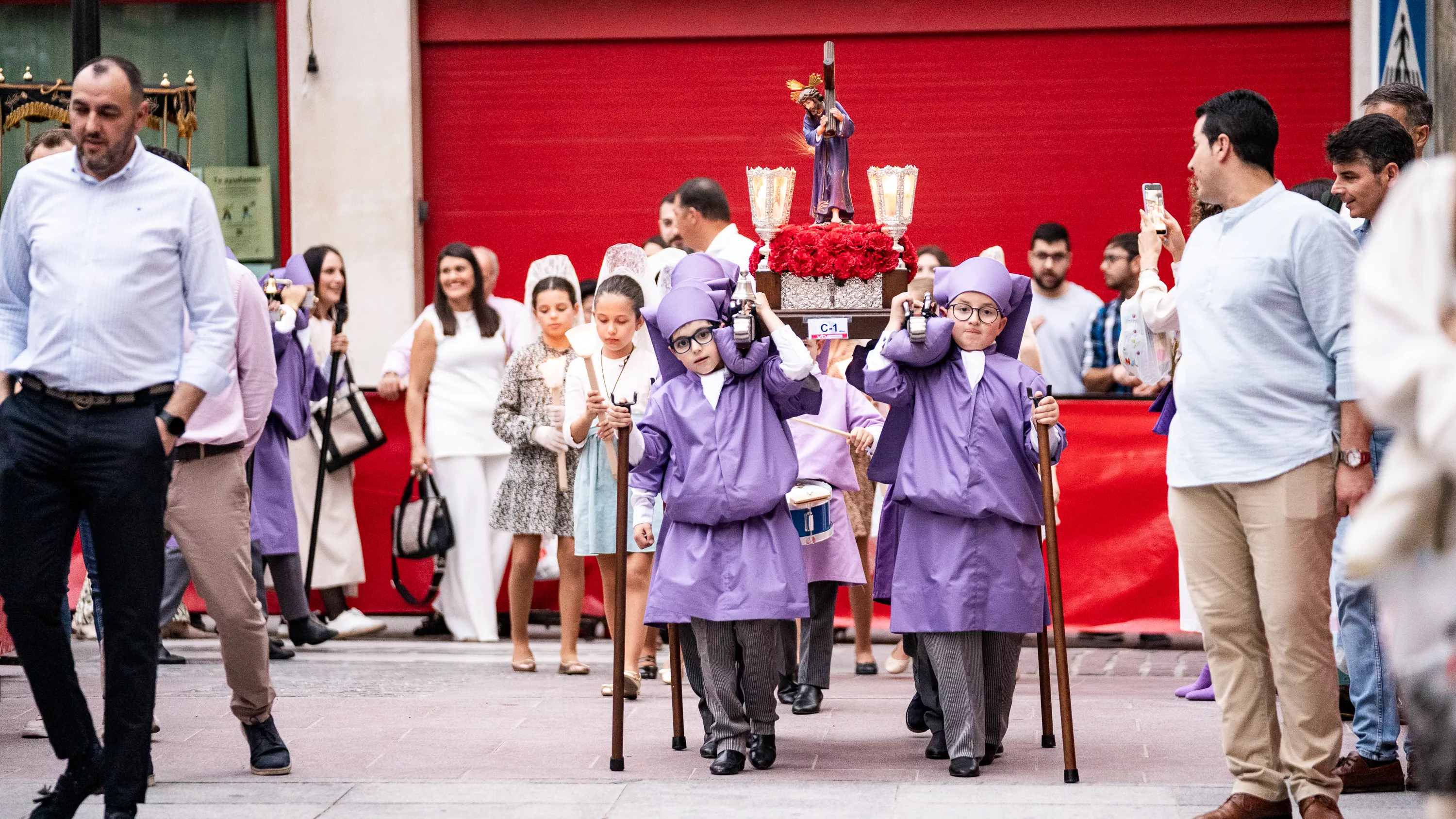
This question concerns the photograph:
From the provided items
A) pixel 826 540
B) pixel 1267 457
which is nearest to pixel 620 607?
pixel 826 540

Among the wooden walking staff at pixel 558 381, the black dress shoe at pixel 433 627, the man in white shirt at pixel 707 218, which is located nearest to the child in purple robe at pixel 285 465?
the black dress shoe at pixel 433 627

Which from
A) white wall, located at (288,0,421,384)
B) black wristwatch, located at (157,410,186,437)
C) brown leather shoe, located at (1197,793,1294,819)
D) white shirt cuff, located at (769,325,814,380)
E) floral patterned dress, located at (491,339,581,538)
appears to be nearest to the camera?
black wristwatch, located at (157,410,186,437)

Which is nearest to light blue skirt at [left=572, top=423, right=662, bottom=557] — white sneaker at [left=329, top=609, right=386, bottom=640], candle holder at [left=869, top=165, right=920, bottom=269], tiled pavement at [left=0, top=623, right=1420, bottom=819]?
tiled pavement at [left=0, top=623, right=1420, bottom=819]

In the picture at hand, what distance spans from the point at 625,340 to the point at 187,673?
8.86 ft

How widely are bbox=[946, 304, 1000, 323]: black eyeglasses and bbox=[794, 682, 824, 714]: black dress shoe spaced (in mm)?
1951

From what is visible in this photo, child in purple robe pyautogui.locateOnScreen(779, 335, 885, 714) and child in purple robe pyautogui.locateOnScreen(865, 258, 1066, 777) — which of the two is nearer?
child in purple robe pyautogui.locateOnScreen(865, 258, 1066, 777)

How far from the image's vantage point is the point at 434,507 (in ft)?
31.7

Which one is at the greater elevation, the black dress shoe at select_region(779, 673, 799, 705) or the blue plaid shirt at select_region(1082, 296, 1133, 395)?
the blue plaid shirt at select_region(1082, 296, 1133, 395)

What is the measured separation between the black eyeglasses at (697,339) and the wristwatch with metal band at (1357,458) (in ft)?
7.54

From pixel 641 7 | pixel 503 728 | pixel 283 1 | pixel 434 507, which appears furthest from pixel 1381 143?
pixel 283 1

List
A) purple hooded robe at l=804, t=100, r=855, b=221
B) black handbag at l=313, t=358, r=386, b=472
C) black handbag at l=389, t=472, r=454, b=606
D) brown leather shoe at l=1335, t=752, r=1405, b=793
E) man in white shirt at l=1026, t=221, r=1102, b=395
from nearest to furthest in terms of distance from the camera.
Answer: brown leather shoe at l=1335, t=752, r=1405, b=793, purple hooded robe at l=804, t=100, r=855, b=221, black handbag at l=389, t=472, r=454, b=606, black handbag at l=313, t=358, r=386, b=472, man in white shirt at l=1026, t=221, r=1102, b=395

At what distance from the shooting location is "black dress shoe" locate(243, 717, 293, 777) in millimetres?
6059

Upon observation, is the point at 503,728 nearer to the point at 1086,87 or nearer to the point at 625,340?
the point at 625,340

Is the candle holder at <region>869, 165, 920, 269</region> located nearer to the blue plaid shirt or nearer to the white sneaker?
the blue plaid shirt
